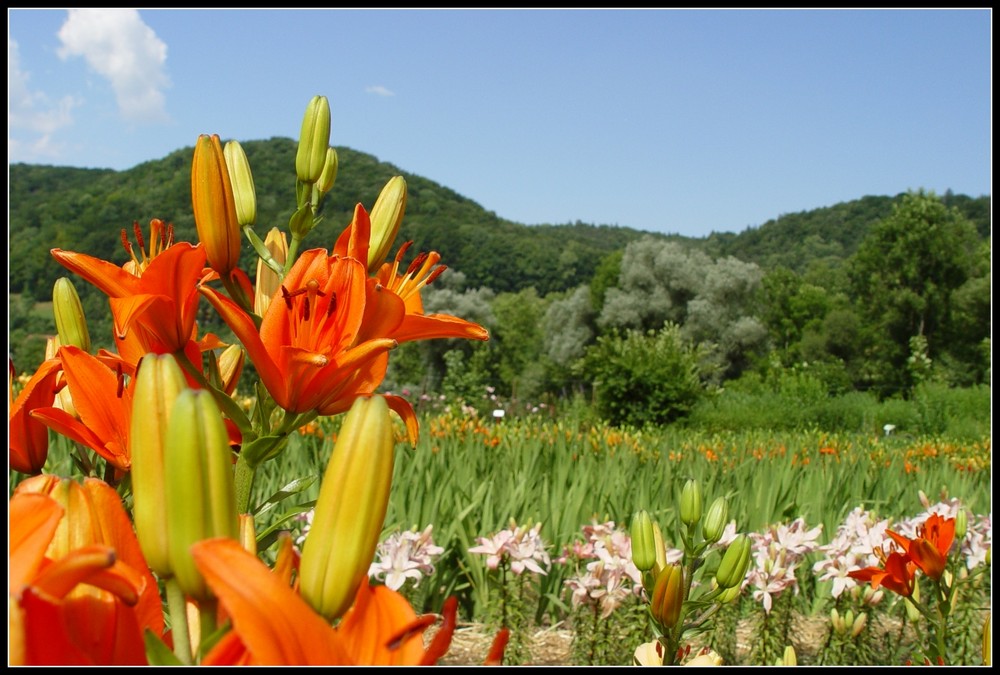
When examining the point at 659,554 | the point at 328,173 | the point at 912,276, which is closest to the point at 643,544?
the point at 659,554

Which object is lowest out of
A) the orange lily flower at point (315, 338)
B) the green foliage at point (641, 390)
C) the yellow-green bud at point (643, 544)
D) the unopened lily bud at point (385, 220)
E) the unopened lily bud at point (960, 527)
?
the green foliage at point (641, 390)

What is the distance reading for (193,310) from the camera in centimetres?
62

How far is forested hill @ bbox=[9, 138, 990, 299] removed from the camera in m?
20.6

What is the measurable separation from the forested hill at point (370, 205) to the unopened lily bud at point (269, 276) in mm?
13399

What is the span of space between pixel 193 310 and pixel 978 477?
17.3 ft

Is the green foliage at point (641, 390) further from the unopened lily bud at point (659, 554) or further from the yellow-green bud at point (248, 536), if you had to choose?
the yellow-green bud at point (248, 536)

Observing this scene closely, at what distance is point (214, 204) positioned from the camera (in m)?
0.65

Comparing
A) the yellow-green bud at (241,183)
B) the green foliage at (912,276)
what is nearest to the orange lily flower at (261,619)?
the yellow-green bud at (241,183)

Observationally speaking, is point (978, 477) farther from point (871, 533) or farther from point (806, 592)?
point (871, 533)

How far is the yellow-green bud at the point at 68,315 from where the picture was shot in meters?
0.68

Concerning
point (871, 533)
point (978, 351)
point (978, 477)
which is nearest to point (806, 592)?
point (871, 533)

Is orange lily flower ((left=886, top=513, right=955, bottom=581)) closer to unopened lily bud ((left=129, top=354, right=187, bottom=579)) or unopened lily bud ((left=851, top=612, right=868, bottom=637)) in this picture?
unopened lily bud ((left=851, top=612, right=868, bottom=637))

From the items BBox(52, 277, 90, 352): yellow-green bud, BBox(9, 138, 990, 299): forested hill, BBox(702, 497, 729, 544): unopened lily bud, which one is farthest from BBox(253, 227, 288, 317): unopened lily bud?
BBox(9, 138, 990, 299): forested hill

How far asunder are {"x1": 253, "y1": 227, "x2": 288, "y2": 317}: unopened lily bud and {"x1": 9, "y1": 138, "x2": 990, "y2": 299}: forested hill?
44.0ft
